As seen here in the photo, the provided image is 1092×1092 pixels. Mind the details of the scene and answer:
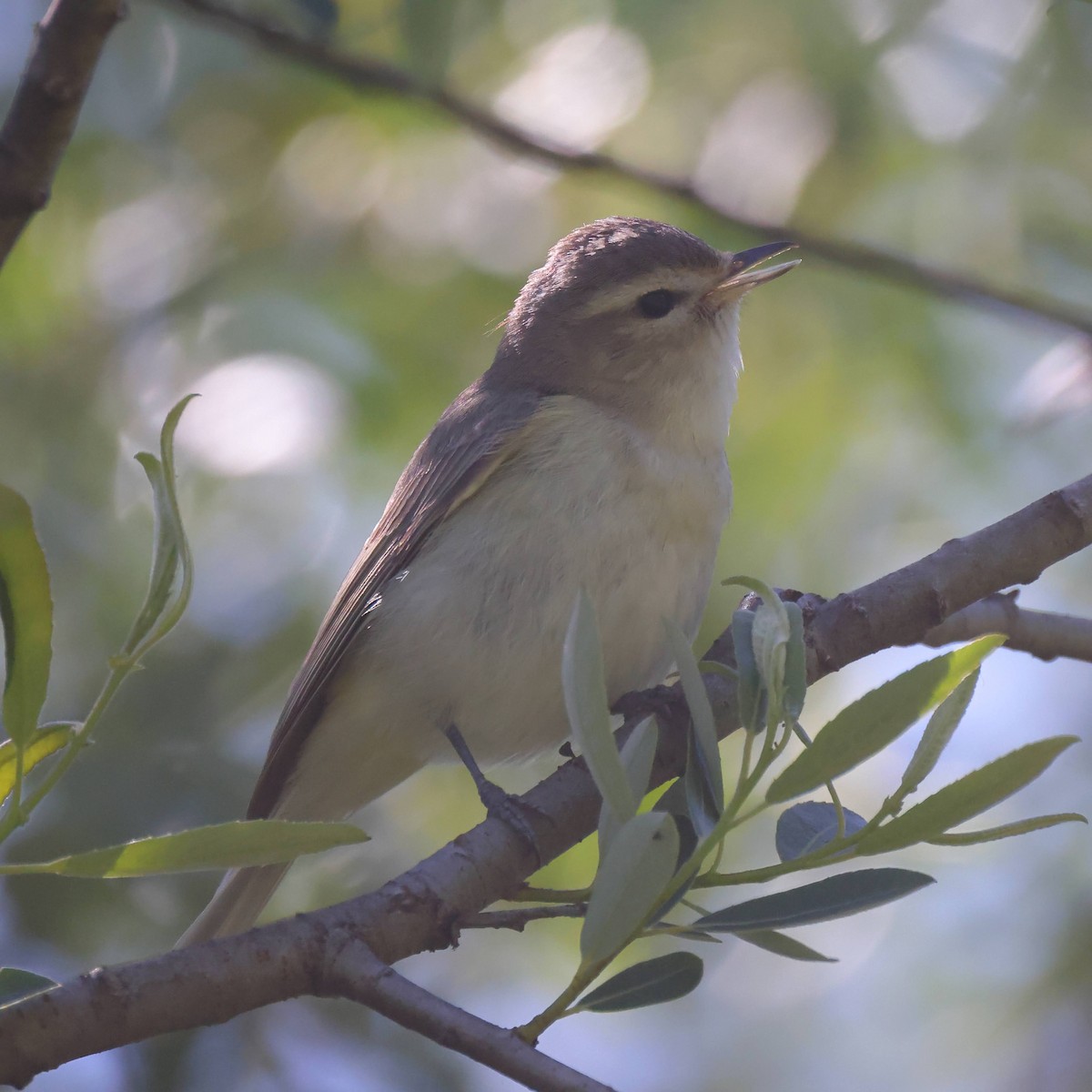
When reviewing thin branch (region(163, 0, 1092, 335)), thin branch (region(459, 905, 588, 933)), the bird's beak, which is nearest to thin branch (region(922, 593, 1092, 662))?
thin branch (region(163, 0, 1092, 335))

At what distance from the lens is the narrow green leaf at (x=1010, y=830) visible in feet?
5.29

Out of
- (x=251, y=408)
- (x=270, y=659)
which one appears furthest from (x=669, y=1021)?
(x=251, y=408)

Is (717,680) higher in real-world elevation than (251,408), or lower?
lower

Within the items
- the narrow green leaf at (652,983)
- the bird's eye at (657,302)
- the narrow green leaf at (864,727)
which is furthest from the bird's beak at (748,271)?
the narrow green leaf at (652,983)

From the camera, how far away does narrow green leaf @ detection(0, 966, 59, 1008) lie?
5.55ft

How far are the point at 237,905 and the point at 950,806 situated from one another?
2.26 m

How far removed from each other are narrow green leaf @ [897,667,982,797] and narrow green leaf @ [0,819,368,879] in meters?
0.74

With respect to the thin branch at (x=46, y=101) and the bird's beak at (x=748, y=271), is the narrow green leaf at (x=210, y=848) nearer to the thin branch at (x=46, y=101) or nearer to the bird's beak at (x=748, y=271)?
the thin branch at (x=46, y=101)

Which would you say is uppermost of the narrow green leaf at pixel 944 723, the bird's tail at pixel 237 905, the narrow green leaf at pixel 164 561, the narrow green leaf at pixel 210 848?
the bird's tail at pixel 237 905

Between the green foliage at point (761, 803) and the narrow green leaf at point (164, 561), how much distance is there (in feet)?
1.60

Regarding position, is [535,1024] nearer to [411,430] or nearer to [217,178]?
[411,430]

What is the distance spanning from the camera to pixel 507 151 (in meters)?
3.10

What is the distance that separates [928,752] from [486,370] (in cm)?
265

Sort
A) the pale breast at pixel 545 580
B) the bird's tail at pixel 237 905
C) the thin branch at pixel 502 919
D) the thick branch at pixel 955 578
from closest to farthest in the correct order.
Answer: the thin branch at pixel 502 919 → the thick branch at pixel 955 578 → the pale breast at pixel 545 580 → the bird's tail at pixel 237 905
